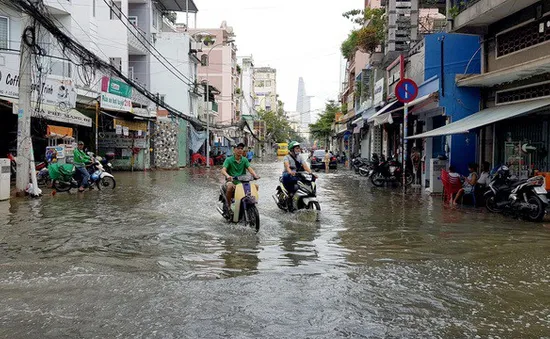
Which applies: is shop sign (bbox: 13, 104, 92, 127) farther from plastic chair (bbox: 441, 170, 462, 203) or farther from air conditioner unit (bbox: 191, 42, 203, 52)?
air conditioner unit (bbox: 191, 42, 203, 52)

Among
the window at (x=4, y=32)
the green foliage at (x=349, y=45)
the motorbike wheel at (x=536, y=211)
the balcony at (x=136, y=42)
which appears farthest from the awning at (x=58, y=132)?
the motorbike wheel at (x=536, y=211)

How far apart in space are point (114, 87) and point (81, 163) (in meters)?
10.2

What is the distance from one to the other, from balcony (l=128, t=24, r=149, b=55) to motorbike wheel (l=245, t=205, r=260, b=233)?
2585 cm

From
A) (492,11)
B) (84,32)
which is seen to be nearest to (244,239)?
(492,11)

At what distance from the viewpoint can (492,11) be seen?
12594mm

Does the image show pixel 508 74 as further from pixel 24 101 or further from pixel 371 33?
pixel 371 33

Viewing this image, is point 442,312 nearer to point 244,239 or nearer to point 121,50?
point 244,239

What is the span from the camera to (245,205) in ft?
27.8

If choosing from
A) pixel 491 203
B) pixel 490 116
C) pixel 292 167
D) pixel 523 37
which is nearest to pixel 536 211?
pixel 491 203

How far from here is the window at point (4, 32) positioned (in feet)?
63.8

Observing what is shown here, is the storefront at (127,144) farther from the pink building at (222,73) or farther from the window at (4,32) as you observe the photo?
the pink building at (222,73)

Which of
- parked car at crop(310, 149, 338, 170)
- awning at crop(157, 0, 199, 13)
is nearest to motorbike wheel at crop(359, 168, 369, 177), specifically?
parked car at crop(310, 149, 338, 170)

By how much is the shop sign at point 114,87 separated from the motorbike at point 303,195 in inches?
625

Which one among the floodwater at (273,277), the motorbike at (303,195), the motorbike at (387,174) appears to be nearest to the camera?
the floodwater at (273,277)
